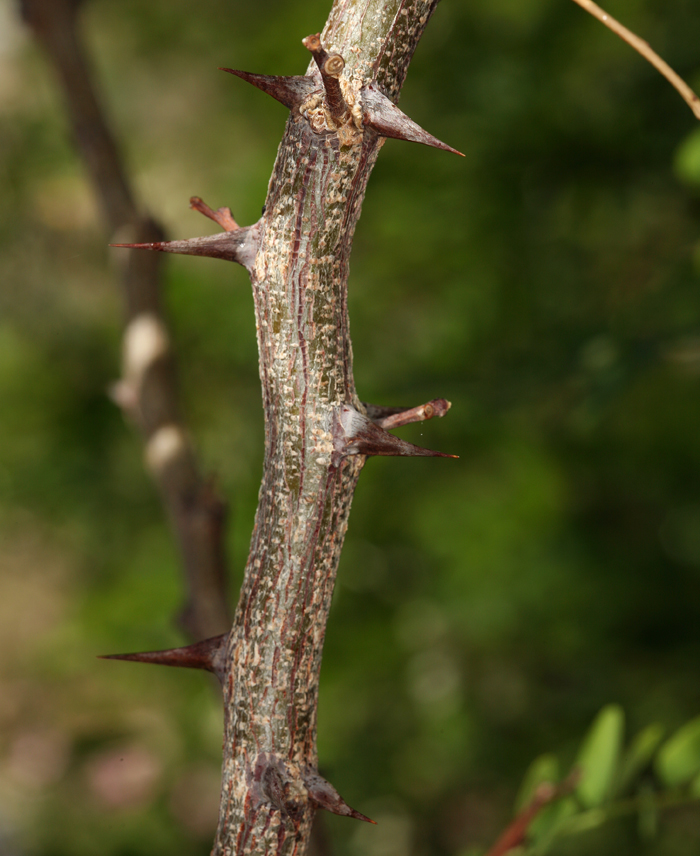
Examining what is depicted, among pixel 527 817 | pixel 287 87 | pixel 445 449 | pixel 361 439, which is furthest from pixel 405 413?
pixel 445 449

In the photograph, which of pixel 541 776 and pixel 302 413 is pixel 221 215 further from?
pixel 541 776

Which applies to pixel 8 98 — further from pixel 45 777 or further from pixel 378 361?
pixel 45 777

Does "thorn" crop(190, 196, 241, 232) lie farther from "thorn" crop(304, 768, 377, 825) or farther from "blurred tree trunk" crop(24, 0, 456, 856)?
"thorn" crop(304, 768, 377, 825)

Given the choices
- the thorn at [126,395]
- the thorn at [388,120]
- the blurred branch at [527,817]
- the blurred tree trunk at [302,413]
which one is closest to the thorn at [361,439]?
the blurred tree trunk at [302,413]

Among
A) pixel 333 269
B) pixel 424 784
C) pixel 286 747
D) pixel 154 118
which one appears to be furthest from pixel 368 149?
pixel 154 118

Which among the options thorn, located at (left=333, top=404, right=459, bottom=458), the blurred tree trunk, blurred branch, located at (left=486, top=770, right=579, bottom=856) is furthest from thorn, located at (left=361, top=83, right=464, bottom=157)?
blurred branch, located at (left=486, top=770, right=579, bottom=856)
